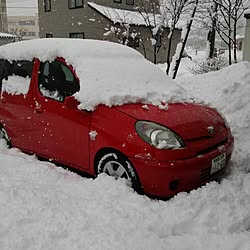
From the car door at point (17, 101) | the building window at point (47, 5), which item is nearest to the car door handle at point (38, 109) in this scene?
the car door at point (17, 101)

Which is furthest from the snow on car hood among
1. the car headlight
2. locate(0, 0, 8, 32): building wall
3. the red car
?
locate(0, 0, 8, 32): building wall

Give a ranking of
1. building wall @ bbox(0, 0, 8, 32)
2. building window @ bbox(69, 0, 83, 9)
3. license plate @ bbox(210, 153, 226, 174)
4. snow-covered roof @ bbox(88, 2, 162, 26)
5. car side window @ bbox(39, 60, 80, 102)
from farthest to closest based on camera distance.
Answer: building wall @ bbox(0, 0, 8, 32) → building window @ bbox(69, 0, 83, 9) → snow-covered roof @ bbox(88, 2, 162, 26) → car side window @ bbox(39, 60, 80, 102) → license plate @ bbox(210, 153, 226, 174)

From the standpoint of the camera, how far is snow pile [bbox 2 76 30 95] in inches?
164

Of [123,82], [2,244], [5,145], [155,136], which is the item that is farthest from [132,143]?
[5,145]

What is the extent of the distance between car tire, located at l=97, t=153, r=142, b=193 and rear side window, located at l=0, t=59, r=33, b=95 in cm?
156

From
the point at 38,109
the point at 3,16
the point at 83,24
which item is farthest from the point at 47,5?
the point at 3,16

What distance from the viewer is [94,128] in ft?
10.8

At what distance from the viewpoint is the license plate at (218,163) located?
3.18 meters

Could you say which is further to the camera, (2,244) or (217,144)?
(217,144)

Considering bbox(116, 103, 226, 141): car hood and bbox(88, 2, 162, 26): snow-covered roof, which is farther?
bbox(88, 2, 162, 26): snow-covered roof

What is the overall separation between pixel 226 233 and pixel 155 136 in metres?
1.03

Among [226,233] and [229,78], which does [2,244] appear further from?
[229,78]

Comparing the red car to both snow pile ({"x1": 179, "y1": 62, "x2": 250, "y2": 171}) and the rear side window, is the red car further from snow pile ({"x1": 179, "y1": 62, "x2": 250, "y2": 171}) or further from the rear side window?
snow pile ({"x1": 179, "y1": 62, "x2": 250, "y2": 171})

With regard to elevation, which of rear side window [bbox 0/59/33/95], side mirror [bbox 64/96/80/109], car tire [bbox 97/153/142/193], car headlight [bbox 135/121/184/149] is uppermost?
rear side window [bbox 0/59/33/95]
